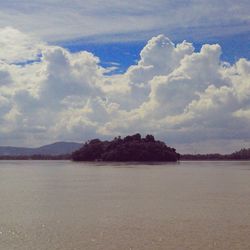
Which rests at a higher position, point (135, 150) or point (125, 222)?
point (135, 150)

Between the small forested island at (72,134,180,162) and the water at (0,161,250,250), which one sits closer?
the water at (0,161,250,250)

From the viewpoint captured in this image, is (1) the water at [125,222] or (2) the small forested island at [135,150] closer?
(1) the water at [125,222]

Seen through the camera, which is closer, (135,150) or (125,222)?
(125,222)

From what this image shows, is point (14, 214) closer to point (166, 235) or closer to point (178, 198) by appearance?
point (166, 235)

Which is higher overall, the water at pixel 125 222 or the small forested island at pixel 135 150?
the small forested island at pixel 135 150

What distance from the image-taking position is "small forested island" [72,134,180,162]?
435 ft

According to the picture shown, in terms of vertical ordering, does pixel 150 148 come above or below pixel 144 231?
above

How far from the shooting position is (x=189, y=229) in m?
20.8

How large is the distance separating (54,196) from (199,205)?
1007cm

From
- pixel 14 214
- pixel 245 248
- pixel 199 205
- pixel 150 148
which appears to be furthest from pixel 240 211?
pixel 150 148

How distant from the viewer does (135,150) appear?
132625 millimetres

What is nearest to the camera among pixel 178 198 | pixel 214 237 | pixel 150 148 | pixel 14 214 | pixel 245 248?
pixel 245 248

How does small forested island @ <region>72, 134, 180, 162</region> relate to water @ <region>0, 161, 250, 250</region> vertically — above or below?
above

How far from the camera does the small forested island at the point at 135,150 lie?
133 meters
